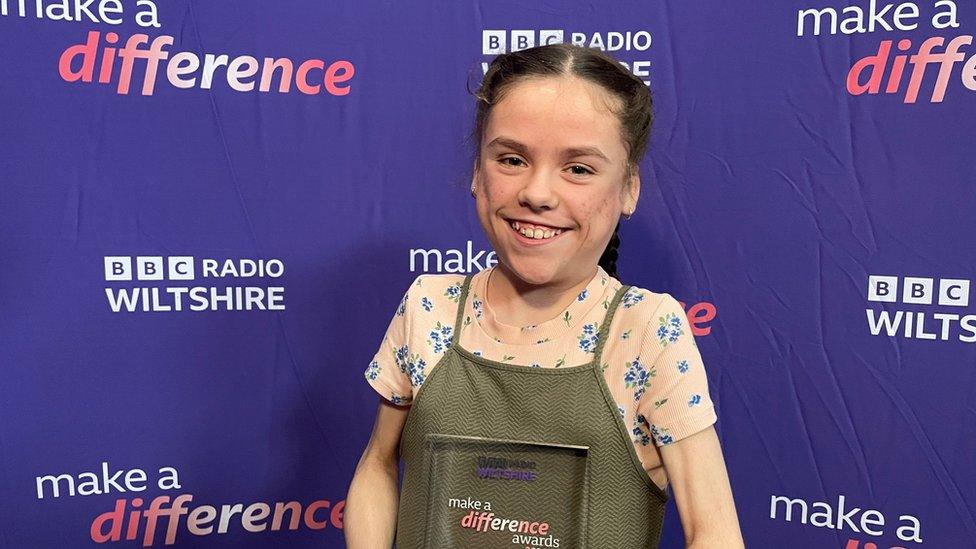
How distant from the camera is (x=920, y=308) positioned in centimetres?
128

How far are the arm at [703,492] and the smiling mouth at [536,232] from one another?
0.26 metres

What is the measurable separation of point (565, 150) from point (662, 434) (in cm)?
32

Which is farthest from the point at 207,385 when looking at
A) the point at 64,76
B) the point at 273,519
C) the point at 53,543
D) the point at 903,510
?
the point at 903,510

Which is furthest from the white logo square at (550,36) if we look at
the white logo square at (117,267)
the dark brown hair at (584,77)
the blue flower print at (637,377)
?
the white logo square at (117,267)

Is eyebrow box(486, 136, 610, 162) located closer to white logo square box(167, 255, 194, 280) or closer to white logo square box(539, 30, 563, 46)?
white logo square box(539, 30, 563, 46)

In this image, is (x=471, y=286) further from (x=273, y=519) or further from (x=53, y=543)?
(x=53, y=543)

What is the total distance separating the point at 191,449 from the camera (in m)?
1.42

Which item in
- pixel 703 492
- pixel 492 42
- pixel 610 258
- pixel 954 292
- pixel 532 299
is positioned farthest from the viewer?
pixel 492 42

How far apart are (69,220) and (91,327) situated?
188 mm

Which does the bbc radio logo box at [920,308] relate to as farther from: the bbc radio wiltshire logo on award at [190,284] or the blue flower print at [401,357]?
the bbc radio wiltshire logo on award at [190,284]

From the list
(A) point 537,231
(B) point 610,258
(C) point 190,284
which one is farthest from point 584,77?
(C) point 190,284

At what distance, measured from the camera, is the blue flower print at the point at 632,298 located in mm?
877

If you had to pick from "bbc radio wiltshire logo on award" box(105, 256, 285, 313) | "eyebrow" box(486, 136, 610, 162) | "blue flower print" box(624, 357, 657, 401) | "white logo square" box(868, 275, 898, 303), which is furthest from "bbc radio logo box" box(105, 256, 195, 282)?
"white logo square" box(868, 275, 898, 303)

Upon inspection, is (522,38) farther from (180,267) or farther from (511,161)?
(180,267)
